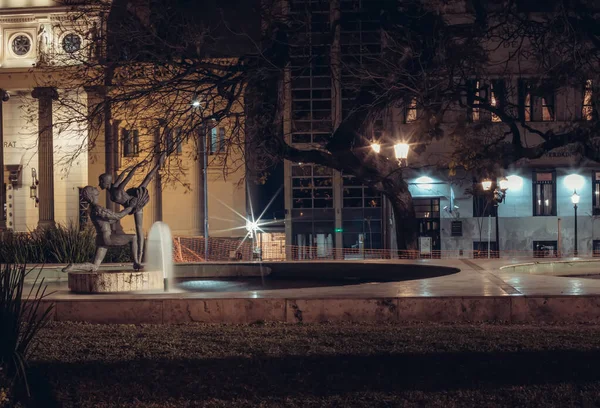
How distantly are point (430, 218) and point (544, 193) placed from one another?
19.3 ft

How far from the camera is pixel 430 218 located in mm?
45594

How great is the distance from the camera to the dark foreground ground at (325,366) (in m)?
6.66

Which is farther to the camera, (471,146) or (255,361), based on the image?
(471,146)

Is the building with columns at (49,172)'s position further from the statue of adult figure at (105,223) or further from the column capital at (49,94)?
the statue of adult figure at (105,223)

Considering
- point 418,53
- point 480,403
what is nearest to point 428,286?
point 480,403

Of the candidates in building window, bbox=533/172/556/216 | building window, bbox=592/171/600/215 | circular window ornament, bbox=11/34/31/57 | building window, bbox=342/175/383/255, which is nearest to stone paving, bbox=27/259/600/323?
building window, bbox=533/172/556/216

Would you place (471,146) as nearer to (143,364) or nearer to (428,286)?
(428,286)

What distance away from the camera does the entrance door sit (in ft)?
149

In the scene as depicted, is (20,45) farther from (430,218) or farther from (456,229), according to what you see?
(456,229)

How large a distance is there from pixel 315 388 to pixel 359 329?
8.53 ft

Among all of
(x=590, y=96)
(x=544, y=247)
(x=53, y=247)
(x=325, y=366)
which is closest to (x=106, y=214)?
(x=325, y=366)

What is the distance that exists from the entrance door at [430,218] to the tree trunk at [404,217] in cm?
2461

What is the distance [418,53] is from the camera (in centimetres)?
1606

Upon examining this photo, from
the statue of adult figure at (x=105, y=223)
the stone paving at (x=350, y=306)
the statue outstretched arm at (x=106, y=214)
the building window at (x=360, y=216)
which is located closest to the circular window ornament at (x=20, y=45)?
the building window at (x=360, y=216)
